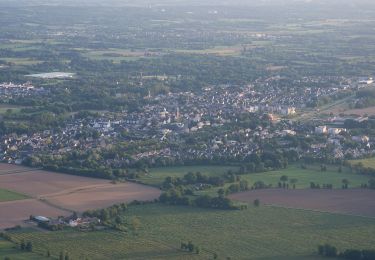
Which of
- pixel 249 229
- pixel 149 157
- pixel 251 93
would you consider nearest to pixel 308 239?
pixel 249 229

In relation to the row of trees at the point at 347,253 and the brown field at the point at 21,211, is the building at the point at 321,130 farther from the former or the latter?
the row of trees at the point at 347,253

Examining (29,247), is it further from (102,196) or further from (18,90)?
(18,90)

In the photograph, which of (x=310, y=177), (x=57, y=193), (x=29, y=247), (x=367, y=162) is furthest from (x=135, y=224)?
(x=367, y=162)

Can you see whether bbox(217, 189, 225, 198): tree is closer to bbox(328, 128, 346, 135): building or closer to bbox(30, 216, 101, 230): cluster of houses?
bbox(30, 216, 101, 230): cluster of houses

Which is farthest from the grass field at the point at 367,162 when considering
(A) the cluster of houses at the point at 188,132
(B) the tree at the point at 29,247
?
(B) the tree at the point at 29,247

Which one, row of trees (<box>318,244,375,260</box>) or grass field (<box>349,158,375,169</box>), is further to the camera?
grass field (<box>349,158,375,169</box>)

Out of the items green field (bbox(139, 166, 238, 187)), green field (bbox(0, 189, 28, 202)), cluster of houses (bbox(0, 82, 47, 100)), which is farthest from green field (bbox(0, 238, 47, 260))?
cluster of houses (bbox(0, 82, 47, 100))

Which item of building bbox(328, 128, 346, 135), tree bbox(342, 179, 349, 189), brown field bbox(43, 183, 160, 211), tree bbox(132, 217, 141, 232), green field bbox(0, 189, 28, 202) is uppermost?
tree bbox(342, 179, 349, 189)
